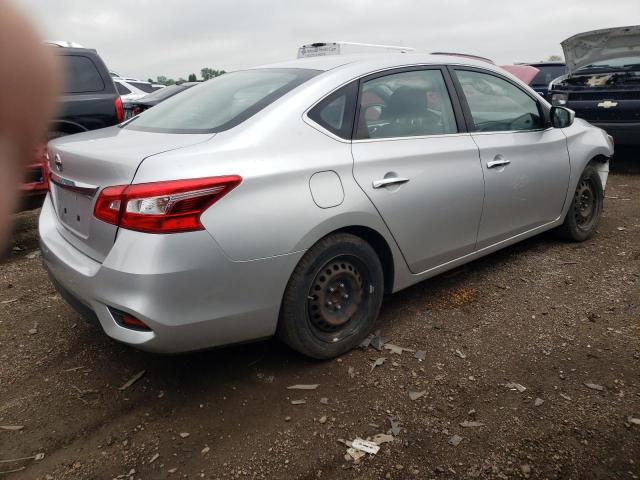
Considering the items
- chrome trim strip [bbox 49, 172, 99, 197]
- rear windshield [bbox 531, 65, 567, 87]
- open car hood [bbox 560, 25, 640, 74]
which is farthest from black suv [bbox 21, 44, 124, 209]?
rear windshield [bbox 531, 65, 567, 87]

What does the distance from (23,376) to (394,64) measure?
2.83m

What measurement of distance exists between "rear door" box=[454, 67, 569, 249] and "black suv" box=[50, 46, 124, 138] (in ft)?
14.3

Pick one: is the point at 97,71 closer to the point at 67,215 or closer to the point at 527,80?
the point at 67,215

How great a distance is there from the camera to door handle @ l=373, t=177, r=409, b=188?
2820 mm

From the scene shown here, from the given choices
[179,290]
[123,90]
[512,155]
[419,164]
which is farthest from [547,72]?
[179,290]

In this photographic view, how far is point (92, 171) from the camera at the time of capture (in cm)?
241

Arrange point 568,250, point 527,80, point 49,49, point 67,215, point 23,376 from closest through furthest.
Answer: point 49,49, point 67,215, point 23,376, point 568,250, point 527,80

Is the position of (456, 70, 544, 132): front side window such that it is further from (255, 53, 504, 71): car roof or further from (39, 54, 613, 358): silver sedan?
(255, 53, 504, 71): car roof

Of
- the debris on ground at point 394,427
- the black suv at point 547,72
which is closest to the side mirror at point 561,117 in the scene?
the debris on ground at point 394,427

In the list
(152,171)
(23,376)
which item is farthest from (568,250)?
(23,376)

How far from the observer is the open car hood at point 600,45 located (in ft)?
25.0

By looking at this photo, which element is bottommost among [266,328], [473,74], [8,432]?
[8,432]

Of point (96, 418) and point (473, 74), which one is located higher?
point (473, 74)

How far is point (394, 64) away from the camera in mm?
3254
